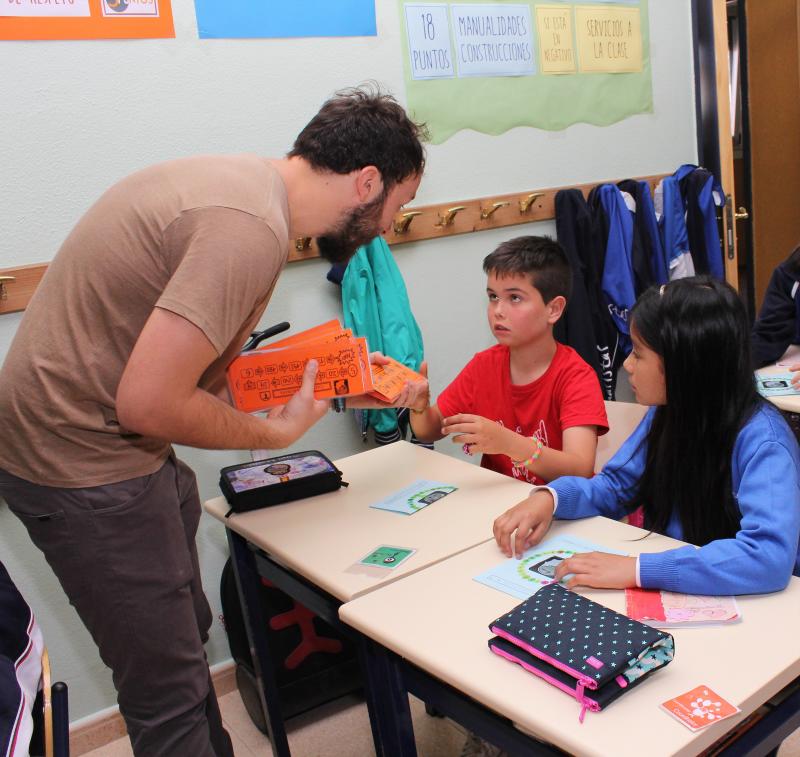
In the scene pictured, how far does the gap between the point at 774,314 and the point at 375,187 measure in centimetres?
181

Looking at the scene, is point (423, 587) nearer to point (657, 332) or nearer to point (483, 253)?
point (657, 332)

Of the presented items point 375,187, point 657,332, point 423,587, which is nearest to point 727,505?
point 657,332

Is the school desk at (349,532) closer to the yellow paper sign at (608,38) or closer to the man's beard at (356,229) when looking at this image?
the man's beard at (356,229)

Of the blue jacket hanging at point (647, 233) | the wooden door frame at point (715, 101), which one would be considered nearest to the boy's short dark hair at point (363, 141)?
the blue jacket hanging at point (647, 233)

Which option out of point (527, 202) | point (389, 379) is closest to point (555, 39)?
point (527, 202)

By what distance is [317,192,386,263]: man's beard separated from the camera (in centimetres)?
143

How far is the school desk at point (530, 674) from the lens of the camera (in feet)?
3.03

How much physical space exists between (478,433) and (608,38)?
195cm

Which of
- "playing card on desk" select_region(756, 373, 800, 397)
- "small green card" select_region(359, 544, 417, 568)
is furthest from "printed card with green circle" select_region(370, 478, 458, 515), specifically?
"playing card on desk" select_region(756, 373, 800, 397)

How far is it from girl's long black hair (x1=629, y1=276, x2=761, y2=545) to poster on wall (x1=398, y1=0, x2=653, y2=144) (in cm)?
139

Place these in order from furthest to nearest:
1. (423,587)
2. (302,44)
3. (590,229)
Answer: (590,229), (302,44), (423,587)

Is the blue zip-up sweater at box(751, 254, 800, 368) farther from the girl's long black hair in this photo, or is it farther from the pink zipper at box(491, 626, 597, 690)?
the pink zipper at box(491, 626, 597, 690)

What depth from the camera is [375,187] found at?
4.68ft

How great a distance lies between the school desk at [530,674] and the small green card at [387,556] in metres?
0.07
